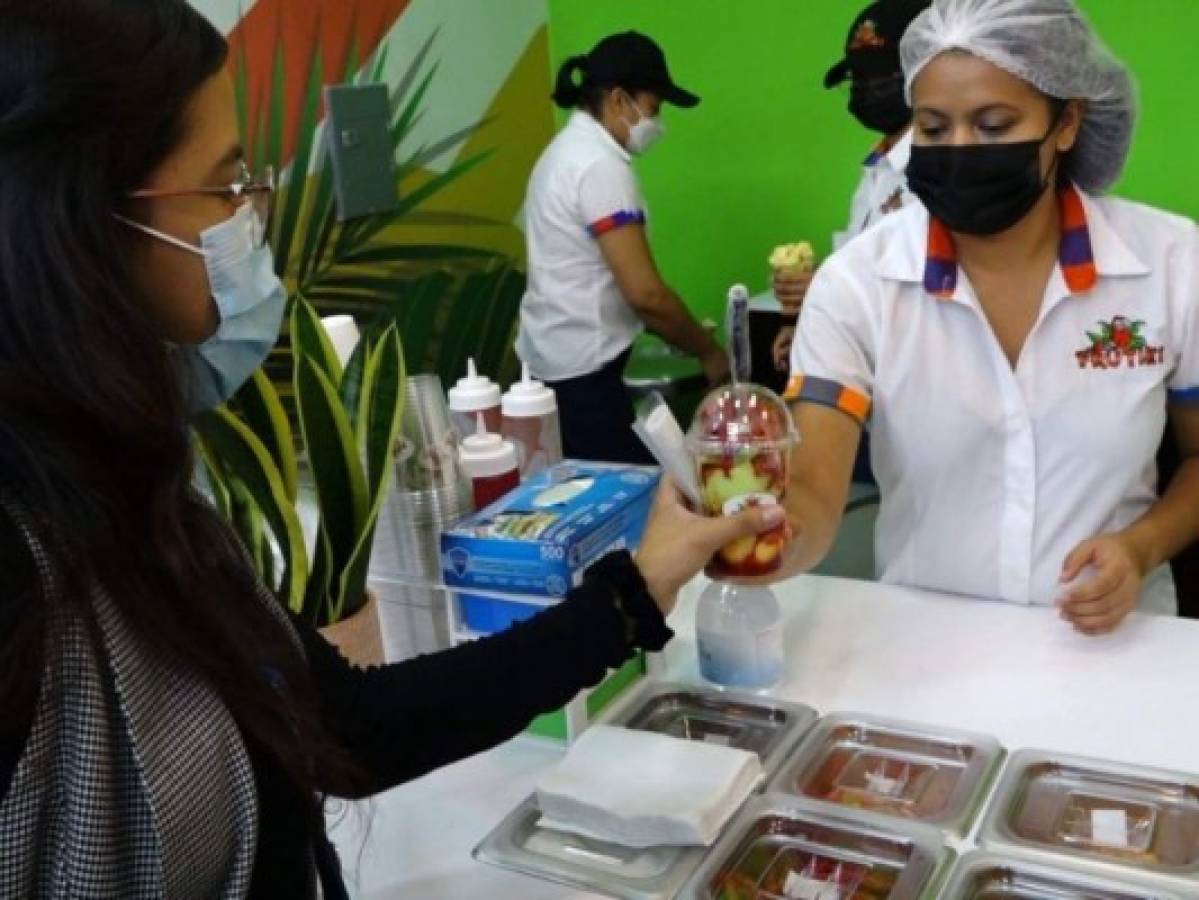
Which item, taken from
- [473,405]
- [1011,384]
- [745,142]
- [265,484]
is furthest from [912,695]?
[745,142]

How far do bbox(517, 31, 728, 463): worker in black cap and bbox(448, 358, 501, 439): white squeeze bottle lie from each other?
5.92ft

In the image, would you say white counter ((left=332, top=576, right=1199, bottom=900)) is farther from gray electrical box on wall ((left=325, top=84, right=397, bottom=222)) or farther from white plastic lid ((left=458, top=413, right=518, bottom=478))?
gray electrical box on wall ((left=325, top=84, right=397, bottom=222))

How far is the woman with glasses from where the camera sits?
0.70 metres

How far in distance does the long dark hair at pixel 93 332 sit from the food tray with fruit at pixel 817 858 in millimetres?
453

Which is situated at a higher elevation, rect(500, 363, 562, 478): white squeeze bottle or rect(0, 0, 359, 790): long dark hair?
rect(0, 0, 359, 790): long dark hair

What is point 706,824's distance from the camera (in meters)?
1.01

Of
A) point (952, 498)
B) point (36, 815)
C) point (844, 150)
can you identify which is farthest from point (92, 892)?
point (844, 150)

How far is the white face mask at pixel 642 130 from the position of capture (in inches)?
131

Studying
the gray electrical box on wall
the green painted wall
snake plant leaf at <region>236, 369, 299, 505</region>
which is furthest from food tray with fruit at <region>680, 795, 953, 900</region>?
the green painted wall

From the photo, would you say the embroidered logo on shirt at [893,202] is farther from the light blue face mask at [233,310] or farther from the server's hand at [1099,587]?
the light blue face mask at [233,310]

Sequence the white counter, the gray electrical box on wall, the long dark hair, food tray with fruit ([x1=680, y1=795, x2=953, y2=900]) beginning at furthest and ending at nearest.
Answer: the gray electrical box on wall < the white counter < food tray with fruit ([x1=680, y1=795, x2=953, y2=900]) < the long dark hair

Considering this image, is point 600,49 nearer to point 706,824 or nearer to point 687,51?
point 687,51

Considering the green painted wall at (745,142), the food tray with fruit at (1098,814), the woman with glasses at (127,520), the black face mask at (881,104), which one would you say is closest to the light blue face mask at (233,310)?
the woman with glasses at (127,520)

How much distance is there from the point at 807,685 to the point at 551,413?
0.46 m
